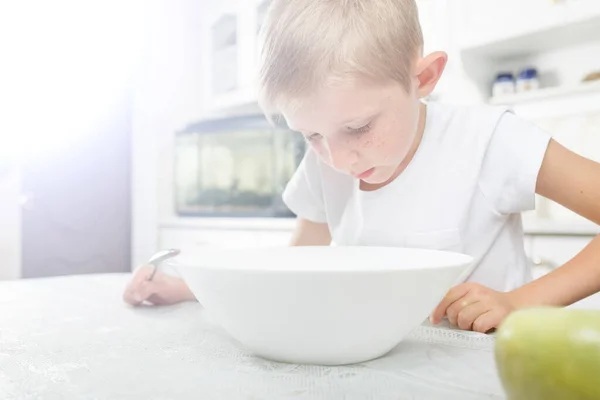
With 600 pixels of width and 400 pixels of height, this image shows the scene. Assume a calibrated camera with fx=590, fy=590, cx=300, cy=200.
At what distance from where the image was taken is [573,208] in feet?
2.37

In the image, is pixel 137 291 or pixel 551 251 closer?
pixel 137 291

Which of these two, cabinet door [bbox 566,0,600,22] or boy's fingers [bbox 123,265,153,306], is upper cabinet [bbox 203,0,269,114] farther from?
boy's fingers [bbox 123,265,153,306]

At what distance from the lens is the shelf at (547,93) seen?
1.56 metres

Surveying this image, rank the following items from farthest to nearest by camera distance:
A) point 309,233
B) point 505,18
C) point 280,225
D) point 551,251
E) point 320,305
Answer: point 280,225 → point 505,18 → point 551,251 → point 309,233 → point 320,305

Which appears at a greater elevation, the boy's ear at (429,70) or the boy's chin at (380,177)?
the boy's ear at (429,70)

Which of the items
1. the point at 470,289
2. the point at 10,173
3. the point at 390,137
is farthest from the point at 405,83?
the point at 10,173

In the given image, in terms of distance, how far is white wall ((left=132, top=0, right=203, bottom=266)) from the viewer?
9.18 ft

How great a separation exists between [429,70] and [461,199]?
0.68ft

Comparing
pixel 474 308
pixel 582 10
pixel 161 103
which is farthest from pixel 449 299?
pixel 161 103

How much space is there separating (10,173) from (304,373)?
244 cm

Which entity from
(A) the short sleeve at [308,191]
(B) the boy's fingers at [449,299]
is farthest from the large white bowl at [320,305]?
(A) the short sleeve at [308,191]

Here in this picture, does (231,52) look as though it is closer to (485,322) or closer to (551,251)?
(551,251)

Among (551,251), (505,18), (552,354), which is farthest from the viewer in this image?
(505,18)

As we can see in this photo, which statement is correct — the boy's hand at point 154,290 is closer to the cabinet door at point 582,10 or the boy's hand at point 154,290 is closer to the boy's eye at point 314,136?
the boy's eye at point 314,136
